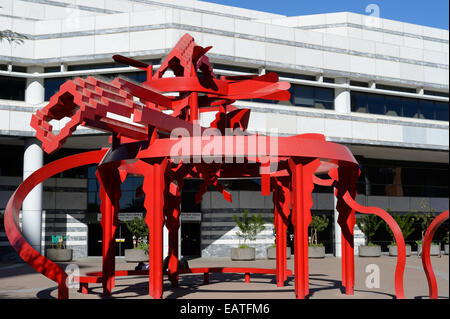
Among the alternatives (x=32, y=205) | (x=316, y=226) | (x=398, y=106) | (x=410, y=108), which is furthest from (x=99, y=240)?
(x=410, y=108)

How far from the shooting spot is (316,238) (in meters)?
35.2

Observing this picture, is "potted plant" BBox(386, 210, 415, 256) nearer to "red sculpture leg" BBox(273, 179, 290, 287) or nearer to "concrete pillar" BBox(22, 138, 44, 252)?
"red sculpture leg" BBox(273, 179, 290, 287)

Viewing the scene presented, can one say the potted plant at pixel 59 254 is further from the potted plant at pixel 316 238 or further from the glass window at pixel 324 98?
the glass window at pixel 324 98

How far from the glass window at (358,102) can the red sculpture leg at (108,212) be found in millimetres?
23312

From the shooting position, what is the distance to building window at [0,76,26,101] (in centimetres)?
3006

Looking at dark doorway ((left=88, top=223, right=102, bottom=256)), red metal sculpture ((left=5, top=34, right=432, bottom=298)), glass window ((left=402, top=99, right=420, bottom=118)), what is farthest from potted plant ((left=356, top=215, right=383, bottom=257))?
red metal sculpture ((left=5, top=34, right=432, bottom=298))

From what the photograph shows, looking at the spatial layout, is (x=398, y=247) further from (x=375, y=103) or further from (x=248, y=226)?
(x=375, y=103)

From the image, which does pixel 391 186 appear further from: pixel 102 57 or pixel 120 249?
pixel 102 57

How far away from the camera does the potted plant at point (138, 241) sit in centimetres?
3056

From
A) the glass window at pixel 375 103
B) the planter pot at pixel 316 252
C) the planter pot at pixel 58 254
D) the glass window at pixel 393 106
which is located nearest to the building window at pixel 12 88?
the planter pot at pixel 58 254

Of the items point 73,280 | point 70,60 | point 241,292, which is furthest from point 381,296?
point 70,60

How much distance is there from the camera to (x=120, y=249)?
34.5 metres

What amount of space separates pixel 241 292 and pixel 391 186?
88.3 feet

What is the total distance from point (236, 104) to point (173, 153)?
63.0ft
